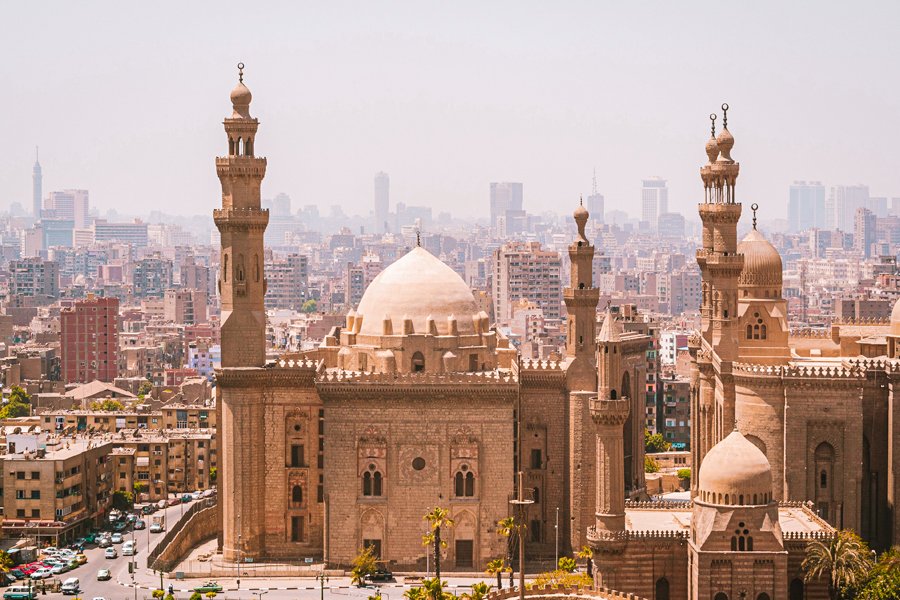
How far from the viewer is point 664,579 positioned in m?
53.5

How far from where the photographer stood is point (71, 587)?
6228 centimetres

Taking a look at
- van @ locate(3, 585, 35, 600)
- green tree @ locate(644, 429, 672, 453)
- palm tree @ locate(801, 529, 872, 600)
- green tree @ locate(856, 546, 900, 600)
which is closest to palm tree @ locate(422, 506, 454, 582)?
palm tree @ locate(801, 529, 872, 600)

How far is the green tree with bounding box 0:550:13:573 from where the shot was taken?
64.2 m

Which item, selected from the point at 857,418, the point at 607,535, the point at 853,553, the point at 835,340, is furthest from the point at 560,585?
the point at 835,340

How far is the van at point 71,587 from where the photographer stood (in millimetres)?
62156

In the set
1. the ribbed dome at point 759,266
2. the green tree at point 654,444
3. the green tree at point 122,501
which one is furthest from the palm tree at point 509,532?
the green tree at point 654,444

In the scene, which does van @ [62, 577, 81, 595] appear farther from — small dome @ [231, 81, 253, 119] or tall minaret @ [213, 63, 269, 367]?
small dome @ [231, 81, 253, 119]

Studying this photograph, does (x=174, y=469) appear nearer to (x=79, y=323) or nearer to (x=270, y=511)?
(x=270, y=511)

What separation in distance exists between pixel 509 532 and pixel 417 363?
7.80 m

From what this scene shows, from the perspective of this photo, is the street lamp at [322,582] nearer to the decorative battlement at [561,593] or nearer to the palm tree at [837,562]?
the decorative battlement at [561,593]

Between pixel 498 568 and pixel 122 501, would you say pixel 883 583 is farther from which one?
pixel 122 501

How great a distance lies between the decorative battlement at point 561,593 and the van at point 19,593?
18.6 meters

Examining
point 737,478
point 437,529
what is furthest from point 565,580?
point 437,529

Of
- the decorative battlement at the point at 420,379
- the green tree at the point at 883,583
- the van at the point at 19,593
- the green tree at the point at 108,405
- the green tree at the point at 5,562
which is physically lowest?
the van at the point at 19,593
